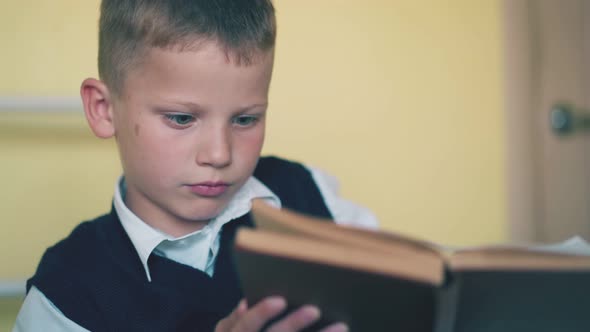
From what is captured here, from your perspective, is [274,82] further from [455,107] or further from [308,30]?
[455,107]

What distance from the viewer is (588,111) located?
47.6 inches

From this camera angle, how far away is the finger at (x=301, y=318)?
1.86 ft

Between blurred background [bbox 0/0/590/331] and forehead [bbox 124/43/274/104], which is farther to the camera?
blurred background [bbox 0/0/590/331]

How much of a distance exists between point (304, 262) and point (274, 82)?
883 mm

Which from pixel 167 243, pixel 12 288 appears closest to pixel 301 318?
pixel 167 243

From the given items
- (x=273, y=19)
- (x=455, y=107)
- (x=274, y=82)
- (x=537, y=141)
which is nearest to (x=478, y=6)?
(x=455, y=107)

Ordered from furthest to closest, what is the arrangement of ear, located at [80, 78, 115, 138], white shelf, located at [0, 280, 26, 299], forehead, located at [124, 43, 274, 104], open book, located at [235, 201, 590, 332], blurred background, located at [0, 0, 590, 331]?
blurred background, located at [0, 0, 590, 331] → white shelf, located at [0, 280, 26, 299] → ear, located at [80, 78, 115, 138] → forehead, located at [124, 43, 274, 104] → open book, located at [235, 201, 590, 332]

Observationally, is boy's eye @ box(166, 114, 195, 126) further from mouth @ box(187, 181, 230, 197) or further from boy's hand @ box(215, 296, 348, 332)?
boy's hand @ box(215, 296, 348, 332)

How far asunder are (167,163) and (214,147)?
7 centimetres

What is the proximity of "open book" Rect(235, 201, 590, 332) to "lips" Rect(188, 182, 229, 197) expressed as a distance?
0.25 m

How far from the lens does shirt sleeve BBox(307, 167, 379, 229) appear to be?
1050 millimetres

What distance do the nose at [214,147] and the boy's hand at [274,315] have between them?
230 millimetres

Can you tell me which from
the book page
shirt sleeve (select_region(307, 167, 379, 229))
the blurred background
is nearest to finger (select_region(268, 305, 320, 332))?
the book page

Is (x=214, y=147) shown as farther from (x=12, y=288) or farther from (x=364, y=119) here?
(x=364, y=119)
